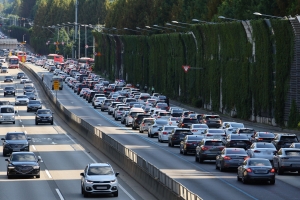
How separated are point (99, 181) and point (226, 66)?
69.1m

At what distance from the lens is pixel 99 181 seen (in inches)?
1476

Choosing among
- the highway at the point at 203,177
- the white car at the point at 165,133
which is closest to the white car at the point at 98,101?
the highway at the point at 203,177

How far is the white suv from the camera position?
37.5m

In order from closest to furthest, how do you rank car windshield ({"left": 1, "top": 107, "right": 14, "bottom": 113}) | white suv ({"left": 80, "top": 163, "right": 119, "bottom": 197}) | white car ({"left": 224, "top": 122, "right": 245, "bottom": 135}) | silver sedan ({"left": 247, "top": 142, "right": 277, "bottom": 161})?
white suv ({"left": 80, "top": 163, "right": 119, "bottom": 197}) → silver sedan ({"left": 247, "top": 142, "right": 277, "bottom": 161}) → white car ({"left": 224, "top": 122, "right": 245, "bottom": 135}) → car windshield ({"left": 1, "top": 107, "right": 14, "bottom": 113})

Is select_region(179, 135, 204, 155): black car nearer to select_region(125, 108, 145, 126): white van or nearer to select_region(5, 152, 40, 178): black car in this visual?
select_region(5, 152, 40, 178): black car

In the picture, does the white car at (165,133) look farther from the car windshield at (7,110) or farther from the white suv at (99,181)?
the white suv at (99,181)

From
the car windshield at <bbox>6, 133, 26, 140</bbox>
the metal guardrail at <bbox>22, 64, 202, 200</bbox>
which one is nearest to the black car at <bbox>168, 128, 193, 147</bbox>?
the metal guardrail at <bbox>22, 64, 202, 200</bbox>

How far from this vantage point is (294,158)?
46.9 m

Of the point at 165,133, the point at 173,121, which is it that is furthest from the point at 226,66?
A: the point at 165,133

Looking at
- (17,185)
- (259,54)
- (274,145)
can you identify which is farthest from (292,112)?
(17,185)

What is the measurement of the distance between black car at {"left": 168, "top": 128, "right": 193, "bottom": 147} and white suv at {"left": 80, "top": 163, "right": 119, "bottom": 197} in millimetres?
26204

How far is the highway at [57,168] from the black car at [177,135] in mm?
5752

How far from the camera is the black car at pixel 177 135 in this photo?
211 ft

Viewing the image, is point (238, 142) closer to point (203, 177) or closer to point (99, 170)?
point (203, 177)
